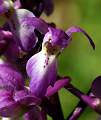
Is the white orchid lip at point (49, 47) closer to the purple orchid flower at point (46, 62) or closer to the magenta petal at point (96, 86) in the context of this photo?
the purple orchid flower at point (46, 62)

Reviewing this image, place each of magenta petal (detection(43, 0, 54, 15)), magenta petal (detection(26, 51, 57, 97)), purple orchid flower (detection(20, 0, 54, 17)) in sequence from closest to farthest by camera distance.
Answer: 1. magenta petal (detection(26, 51, 57, 97))
2. purple orchid flower (detection(20, 0, 54, 17))
3. magenta petal (detection(43, 0, 54, 15))

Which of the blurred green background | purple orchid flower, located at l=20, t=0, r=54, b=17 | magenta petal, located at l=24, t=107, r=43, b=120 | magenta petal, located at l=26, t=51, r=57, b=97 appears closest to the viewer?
magenta petal, located at l=26, t=51, r=57, b=97

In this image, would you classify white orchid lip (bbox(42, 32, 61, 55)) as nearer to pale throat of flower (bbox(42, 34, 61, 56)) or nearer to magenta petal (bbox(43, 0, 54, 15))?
pale throat of flower (bbox(42, 34, 61, 56))

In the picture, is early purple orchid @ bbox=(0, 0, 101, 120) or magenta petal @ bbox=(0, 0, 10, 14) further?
magenta petal @ bbox=(0, 0, 10, 14)

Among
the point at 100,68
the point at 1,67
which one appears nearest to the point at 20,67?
the point at 1,67

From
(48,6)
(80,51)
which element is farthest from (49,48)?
(80,51)

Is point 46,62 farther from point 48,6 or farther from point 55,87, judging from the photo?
point 48,6

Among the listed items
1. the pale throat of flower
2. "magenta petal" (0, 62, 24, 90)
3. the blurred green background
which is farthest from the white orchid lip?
the blurred green background
